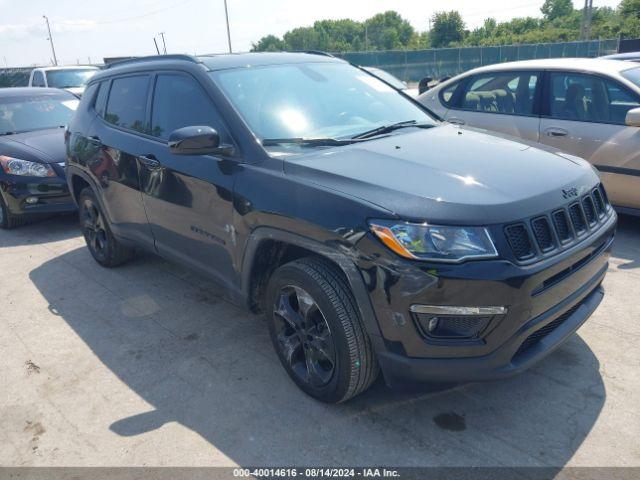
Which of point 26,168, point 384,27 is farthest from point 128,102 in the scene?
point 384,27

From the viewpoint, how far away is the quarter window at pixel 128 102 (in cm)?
410

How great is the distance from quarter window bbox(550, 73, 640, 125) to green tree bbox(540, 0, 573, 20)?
98.8m

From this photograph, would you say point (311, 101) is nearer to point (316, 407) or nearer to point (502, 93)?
point (316, 407)

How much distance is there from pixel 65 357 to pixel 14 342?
58 centimetres

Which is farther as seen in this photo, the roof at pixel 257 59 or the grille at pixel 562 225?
the roof at pixel 257 59

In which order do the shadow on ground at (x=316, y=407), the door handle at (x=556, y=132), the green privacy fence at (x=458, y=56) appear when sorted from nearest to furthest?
the shadow on ground at (x=316, y=407)
the door handle at (x=556, y=132)
the green privacy fence at (x=458, y=56)

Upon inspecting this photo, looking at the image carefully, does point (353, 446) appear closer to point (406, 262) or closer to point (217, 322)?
point (406, 262)

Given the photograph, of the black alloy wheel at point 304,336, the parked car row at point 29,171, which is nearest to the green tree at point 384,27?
the parked car row at point 29,171

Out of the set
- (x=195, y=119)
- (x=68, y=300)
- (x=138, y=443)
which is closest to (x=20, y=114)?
(x=68, y=300)

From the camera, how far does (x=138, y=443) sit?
2.76 m

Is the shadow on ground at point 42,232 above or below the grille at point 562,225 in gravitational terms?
below

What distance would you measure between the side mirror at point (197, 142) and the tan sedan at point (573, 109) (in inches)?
92.5

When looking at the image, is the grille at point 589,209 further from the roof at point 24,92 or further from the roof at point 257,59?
the roof at point 24,92

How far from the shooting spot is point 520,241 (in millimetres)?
2404
